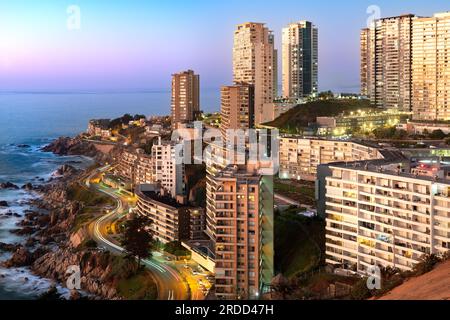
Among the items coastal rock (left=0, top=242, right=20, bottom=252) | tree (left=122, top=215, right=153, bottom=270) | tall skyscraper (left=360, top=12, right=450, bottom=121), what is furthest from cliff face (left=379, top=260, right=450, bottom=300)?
tall skyscraper (left=360, top=12, right=450, bottom=121)

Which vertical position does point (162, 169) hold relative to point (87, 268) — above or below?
above

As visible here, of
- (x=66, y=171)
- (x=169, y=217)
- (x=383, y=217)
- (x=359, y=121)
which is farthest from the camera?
(x=66, y=171)

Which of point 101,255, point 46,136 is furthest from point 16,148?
point 101,255

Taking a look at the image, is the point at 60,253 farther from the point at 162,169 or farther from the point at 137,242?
the point at 162,169

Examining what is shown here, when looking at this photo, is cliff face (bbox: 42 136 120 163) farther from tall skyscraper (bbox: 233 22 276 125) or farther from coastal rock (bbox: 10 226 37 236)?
coastal rock (bbox: 10 226 37 236)

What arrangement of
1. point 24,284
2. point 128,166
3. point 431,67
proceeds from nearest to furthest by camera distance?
point 24,284, point 128,166, point 431,67

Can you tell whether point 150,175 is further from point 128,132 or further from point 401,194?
point 128,132

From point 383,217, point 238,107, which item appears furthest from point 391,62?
point 383,217
